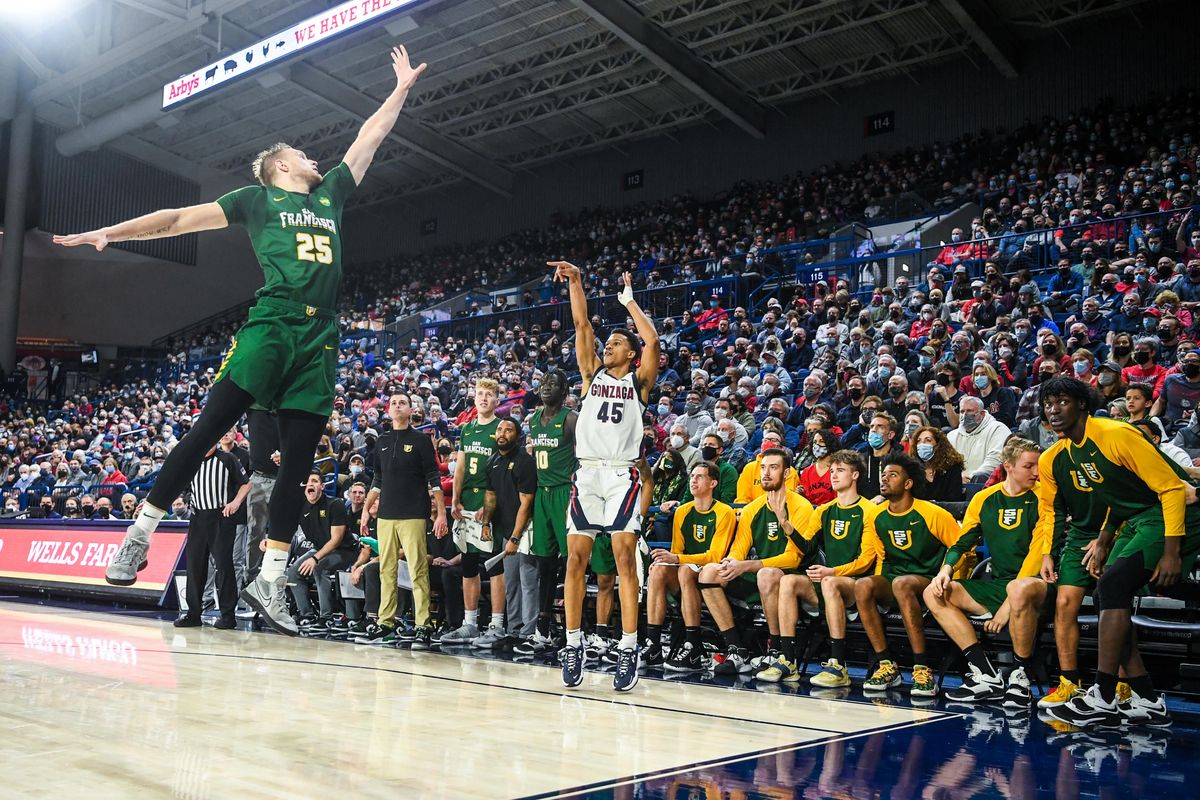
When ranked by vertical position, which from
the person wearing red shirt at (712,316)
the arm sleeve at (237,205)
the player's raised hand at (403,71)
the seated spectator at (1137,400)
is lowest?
the seated spectator at (1137,400)

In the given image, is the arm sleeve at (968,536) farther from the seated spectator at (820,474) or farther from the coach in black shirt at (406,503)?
the coach in black shirt at (406,503)

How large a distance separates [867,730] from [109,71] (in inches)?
1039

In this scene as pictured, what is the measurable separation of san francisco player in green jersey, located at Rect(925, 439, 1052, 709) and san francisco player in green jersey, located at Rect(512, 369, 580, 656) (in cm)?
274

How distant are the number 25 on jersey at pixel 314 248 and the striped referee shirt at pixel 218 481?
5494 mm

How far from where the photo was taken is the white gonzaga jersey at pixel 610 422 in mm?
5938

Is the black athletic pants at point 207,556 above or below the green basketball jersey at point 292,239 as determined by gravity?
below

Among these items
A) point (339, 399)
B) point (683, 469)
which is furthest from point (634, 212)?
point (683, 469)

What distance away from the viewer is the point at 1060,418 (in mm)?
4949

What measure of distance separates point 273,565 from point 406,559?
411 cm

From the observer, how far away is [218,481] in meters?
9.06

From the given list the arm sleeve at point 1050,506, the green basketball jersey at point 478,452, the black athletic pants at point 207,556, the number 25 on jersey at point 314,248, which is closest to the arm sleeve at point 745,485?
the green basketball jersey at point 478,452

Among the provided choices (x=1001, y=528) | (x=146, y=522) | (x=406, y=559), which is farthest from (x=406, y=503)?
(x=1001, y=528)

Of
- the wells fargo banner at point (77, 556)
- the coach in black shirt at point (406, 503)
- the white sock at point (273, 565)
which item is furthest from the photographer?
the wells fargo banner at point (77, 556)

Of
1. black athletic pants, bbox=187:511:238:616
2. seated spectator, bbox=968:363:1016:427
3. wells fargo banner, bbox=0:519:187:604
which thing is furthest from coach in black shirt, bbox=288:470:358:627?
seated spectator, bbox=968:363:1016:427
